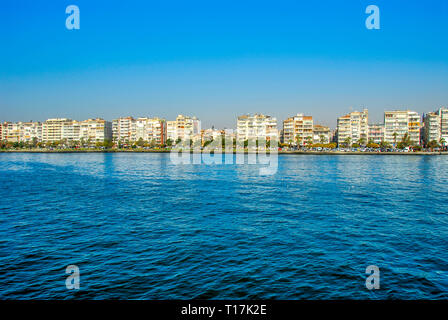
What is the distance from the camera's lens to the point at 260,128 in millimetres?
136375

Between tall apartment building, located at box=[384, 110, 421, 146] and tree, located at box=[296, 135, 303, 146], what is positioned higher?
tall apartment building, located at box=[384, 110, 421, 146]

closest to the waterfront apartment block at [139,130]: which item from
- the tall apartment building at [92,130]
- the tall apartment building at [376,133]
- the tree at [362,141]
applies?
the tall apartment building at [92,130]

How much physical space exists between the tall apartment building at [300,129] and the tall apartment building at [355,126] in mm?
11690

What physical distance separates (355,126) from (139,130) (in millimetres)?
94339

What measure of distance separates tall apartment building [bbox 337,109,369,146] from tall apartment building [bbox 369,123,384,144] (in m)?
1.51

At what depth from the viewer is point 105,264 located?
10727mm

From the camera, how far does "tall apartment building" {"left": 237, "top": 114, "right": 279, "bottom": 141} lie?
135625 mm

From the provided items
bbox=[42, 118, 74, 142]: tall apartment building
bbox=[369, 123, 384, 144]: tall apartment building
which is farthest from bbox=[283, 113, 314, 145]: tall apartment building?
bbox=[42, 118, 74, 142]: tall apartment building

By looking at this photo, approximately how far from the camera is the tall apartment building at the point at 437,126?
12312cm

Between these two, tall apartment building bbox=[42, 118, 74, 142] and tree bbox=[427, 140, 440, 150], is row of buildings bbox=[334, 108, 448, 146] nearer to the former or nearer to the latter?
tree bbox=[427, 140, 440, 150]

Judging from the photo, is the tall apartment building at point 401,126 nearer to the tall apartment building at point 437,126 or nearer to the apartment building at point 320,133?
the tall apartment building at point 437,126
